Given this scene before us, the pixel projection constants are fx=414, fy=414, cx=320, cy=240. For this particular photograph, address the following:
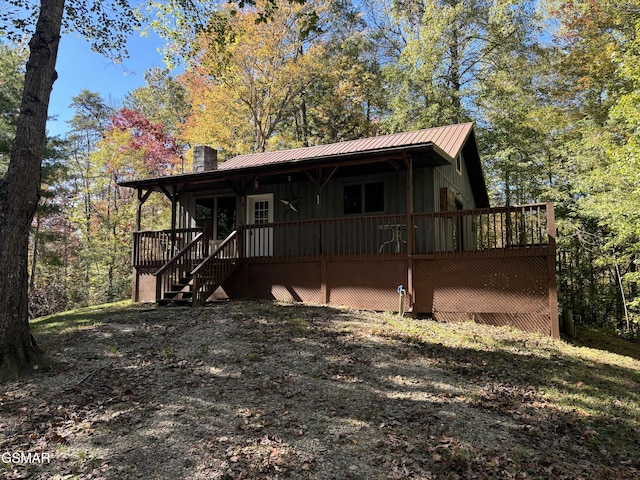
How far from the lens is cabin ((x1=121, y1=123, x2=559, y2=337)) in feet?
28.6

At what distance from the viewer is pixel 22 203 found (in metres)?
5.55

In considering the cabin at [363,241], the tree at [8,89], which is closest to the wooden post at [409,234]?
the cabin at [363,241]

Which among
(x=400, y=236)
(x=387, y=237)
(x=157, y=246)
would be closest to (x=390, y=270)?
(x=400, y=236)

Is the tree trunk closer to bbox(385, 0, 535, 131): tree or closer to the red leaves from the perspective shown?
bbox(385, 0, 535, 131): tree

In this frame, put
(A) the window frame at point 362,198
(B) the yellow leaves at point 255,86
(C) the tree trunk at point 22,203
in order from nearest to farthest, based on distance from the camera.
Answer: (C) the tree trunk at point 22,203 < (A) the window frame at point 362,198 < (B) the yellow leaves at point 255,86

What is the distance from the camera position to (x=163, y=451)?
11.9 ft

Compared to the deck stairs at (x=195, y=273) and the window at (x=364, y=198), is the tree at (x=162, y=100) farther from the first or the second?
the window at (x=364, y=198)

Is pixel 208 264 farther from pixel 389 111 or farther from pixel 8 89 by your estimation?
pixel 389 111

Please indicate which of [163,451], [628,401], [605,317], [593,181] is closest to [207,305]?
[163,451]

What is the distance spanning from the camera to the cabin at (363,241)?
873cm

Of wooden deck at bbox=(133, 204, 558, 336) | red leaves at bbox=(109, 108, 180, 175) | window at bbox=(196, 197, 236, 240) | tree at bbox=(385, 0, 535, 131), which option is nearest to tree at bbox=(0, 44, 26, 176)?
red leaves at bbox=(109, 108, 180, 175)

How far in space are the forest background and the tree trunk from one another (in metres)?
4.56

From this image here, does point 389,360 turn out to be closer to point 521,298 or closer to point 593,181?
point 521,298

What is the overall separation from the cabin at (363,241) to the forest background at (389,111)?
12.0ft
